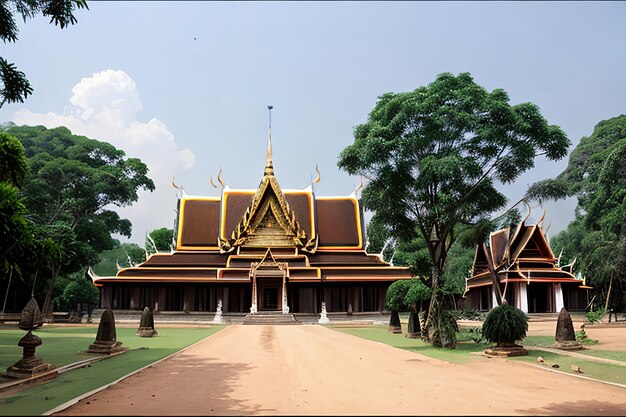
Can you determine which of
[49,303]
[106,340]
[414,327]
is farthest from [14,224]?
[49,303]

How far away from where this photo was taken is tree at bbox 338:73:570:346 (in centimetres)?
1589

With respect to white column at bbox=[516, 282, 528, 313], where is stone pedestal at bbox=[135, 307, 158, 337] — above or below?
below

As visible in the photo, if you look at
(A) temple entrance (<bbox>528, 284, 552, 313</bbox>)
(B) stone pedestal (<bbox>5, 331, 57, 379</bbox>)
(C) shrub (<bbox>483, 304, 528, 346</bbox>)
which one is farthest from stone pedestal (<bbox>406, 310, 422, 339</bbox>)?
(A) temple entrance (<bbox>528, 284, 552, 313</bbox>)

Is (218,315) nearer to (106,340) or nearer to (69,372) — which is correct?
(106,340)

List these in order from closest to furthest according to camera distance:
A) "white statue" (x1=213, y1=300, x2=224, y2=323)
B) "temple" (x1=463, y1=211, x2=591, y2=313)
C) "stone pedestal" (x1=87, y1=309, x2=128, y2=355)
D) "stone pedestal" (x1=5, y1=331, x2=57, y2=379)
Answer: "stone pedestal" (x1=5, y1=331, x2=57, y2=379) → "stone pedestal" (x1=87, y1=309, x2=128, y2=355) → "white statue" (x1=213, y1=300, x2=224, y2=323) → "temple" (x1=463, y1=211, x2=591, y2=313)

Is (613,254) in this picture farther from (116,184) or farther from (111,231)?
(111,231)

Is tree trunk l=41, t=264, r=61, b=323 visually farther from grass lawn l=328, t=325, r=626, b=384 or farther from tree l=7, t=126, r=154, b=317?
grass lawn l=328, t=325, r=626, b=384

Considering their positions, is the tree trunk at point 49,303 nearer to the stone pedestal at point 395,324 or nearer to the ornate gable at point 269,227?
the ornate gable at point 269,227

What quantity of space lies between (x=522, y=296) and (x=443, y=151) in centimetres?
2096

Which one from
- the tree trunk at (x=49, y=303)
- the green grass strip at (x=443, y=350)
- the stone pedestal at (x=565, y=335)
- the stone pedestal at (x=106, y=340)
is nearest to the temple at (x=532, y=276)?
the green grass strip at (x=443, y=350)

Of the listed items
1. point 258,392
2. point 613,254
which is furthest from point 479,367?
point 613,254

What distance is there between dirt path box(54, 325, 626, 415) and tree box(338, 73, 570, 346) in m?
5.52

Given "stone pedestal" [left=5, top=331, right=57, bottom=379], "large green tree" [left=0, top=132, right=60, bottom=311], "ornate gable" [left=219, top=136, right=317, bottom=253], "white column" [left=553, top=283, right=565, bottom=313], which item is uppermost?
"ornate gable" [left=219, top=136, right=317, bottom=253]

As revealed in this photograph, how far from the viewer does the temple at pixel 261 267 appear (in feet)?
106
